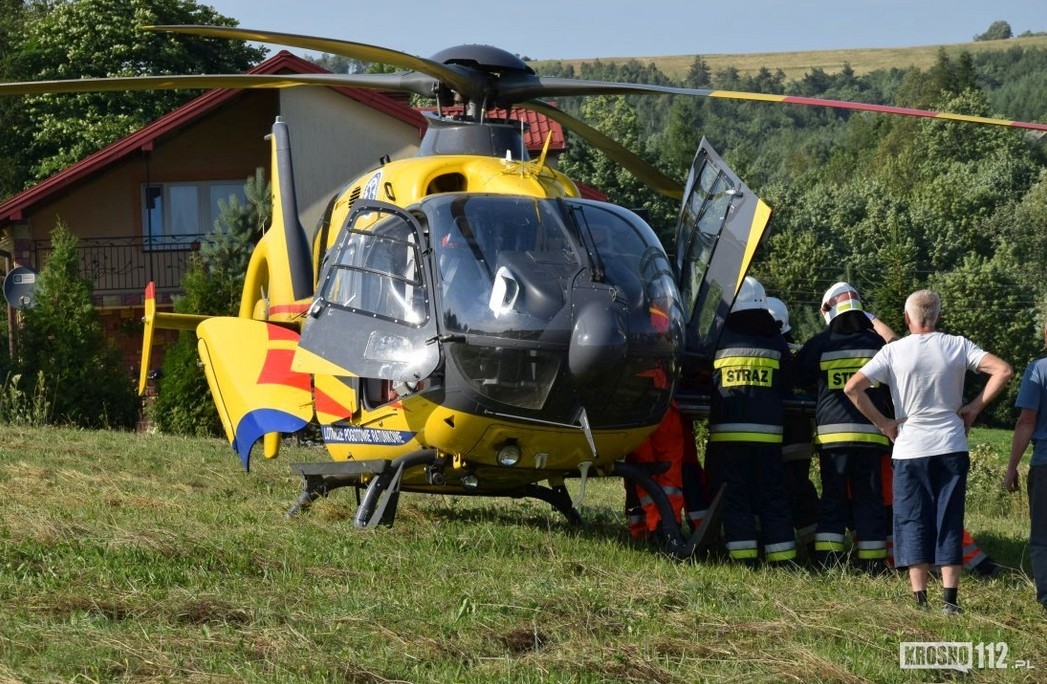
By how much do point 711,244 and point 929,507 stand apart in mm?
2847

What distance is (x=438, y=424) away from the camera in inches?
339

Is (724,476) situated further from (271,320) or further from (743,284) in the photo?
(271,320)

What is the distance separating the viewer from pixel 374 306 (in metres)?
8.97

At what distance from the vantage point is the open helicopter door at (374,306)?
338 inches

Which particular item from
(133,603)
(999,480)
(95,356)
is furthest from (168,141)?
(133,603)

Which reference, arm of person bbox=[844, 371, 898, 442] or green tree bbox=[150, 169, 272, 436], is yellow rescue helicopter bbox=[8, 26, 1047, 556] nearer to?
arm of person bbox=[844, 371, 898, 442]

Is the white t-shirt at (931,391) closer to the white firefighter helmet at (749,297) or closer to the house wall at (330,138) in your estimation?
the white firefighter helmet at (749,297)

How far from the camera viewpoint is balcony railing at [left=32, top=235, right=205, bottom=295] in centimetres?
2895

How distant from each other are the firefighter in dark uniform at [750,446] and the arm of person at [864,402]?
1.09 metres

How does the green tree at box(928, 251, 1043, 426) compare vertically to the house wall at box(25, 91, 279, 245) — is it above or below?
below

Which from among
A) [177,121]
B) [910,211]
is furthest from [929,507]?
[910,211]

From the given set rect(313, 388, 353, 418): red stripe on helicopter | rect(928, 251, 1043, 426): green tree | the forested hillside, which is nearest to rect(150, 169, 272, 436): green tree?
rect(313, 388, 353, 418): red stripe on helicopter

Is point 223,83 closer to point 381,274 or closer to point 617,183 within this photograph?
point 381,274

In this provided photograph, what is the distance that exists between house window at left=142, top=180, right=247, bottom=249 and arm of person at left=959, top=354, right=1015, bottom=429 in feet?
75.6
